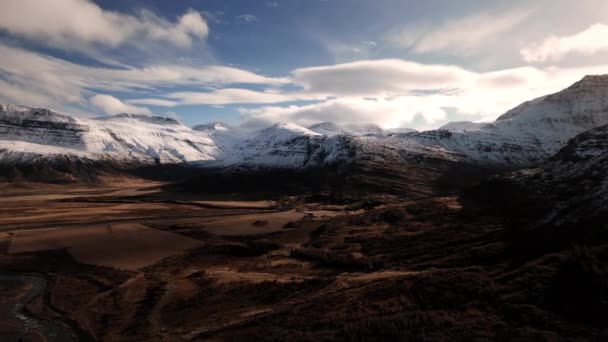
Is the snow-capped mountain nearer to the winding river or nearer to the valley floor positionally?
the valley floor

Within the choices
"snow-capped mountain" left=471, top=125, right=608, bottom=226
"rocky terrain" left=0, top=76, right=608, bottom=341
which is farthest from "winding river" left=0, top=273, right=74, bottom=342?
"snow-capped mountain" left=471, top=125, right=608, bottom=226

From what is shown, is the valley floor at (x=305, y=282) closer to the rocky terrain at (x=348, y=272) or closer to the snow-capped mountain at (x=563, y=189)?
the rocky terrain at (x=348, y=272)

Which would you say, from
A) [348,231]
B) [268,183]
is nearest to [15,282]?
[348,231]

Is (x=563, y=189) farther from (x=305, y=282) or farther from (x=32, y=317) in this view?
(x=32, y=317)

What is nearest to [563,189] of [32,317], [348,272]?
[348,272]

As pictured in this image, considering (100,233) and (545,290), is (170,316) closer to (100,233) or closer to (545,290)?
(545,290)

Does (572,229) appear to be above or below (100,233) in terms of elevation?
above

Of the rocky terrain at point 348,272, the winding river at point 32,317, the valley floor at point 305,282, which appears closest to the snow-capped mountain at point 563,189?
the rocky terrain at point 348,272
